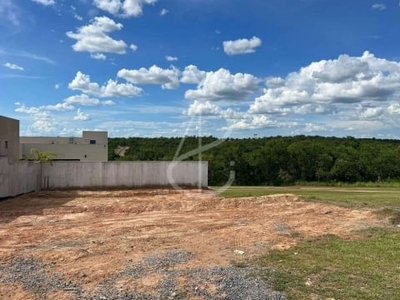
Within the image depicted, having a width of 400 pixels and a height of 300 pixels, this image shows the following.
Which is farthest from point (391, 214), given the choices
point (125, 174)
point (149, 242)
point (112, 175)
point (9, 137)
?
point (9, 137)

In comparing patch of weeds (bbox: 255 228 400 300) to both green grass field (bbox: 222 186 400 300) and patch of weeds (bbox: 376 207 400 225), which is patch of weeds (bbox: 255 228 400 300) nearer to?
green grass field (bbox: 222 186 400 300)

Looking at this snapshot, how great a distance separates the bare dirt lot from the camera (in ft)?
25.3

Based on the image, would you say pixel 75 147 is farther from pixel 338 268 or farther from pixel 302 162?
pixel 338 268

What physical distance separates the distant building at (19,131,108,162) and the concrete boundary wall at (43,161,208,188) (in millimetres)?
20353

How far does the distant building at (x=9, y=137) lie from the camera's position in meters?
25.4

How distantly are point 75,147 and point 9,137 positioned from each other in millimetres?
25547

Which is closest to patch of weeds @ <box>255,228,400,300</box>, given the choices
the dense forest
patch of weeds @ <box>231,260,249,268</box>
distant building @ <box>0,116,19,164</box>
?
patch of weeds @ <box>231,260,249,268</box>

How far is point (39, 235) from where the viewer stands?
12617mm

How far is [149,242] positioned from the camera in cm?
1168

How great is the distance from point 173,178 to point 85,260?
1949 centimetres

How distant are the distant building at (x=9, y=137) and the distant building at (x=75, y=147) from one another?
18351 mm

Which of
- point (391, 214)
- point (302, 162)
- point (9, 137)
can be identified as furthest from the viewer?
point (302, 162)

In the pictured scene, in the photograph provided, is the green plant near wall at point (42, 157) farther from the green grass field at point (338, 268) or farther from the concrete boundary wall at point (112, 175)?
the green grass field at point (338, 268)

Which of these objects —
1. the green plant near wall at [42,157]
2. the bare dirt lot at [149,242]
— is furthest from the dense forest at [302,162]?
the bare dirt lot at [149,242]
